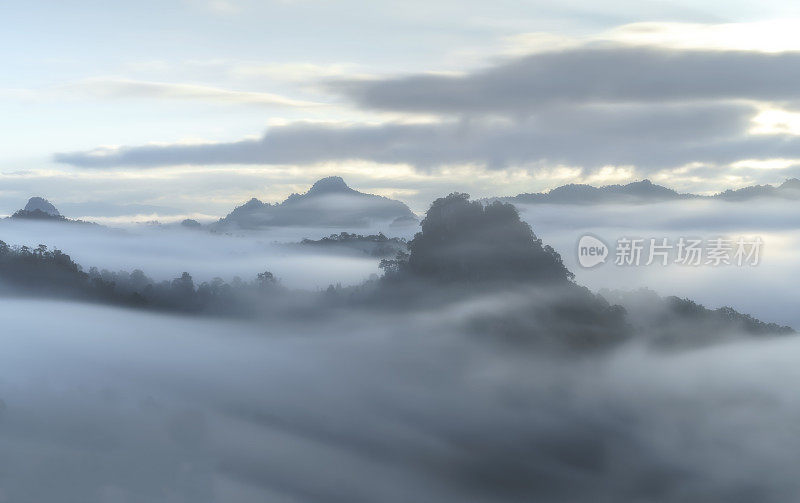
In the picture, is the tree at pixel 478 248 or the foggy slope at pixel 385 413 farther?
the tree at pixel 478 248

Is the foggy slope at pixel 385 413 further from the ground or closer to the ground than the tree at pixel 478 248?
closer to the ground

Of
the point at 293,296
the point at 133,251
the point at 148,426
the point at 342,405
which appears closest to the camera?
the point at 148,426

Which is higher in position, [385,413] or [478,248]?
[478,248]

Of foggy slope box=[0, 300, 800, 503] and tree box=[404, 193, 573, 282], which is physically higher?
tree box=[404, 193, 573, 282]

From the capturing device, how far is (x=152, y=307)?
11856 cm

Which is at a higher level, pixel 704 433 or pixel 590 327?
pixel 590 327

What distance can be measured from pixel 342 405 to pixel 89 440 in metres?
32.9

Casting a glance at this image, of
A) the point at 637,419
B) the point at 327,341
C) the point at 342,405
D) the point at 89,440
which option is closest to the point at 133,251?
the point at 327,341

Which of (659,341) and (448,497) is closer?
(448,497)

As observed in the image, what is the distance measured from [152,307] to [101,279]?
307 inches

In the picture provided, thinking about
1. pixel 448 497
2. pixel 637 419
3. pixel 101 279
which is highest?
pixel 101 279

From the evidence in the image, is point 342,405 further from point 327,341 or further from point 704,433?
point 704,433

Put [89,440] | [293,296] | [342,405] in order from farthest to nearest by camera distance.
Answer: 1. [293,296]
2. [342,405]
3. [89,440]

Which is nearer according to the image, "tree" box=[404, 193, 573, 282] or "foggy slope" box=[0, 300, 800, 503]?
"foggy slope" box=[0, 300, 800, 503]
